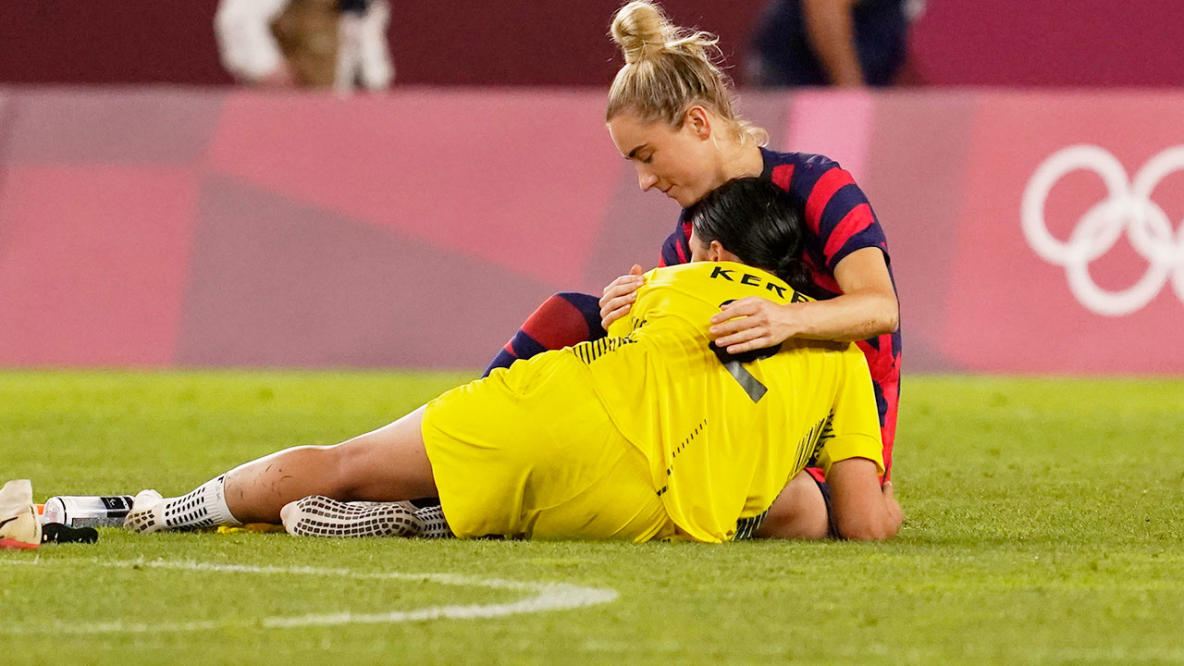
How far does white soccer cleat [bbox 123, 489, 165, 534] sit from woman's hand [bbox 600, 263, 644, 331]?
3.56 feet

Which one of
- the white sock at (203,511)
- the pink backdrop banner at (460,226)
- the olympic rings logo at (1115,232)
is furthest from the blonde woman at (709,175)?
the olympic rings logo at (1115,232)

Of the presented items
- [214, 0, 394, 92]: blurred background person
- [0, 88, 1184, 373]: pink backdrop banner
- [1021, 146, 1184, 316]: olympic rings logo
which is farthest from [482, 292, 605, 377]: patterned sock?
[214, 0, 394, 92]: blurred background person

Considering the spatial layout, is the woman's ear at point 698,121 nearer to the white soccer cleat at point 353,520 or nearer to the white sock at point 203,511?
the white soccer cleat at point 353,520

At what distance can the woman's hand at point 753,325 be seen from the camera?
4.22 meters

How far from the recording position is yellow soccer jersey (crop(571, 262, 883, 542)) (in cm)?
430

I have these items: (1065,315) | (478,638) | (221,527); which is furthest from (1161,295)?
(478,638)

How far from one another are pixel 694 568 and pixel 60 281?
632 centimetres

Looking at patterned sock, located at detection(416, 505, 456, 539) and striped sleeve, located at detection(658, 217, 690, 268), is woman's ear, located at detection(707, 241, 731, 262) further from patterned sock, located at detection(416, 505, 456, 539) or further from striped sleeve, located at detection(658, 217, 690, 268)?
patterned sock, located at detection(416, 505, 456, 539)

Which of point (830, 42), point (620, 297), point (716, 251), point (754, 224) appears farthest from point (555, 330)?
point (830, 42)

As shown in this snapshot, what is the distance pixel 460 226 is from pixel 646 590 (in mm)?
6263

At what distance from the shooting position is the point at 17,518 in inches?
166

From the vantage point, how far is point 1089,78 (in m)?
15.2

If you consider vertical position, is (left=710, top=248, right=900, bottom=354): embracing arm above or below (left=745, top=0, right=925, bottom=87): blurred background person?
below

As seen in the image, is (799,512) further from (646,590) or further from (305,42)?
(305,42)
